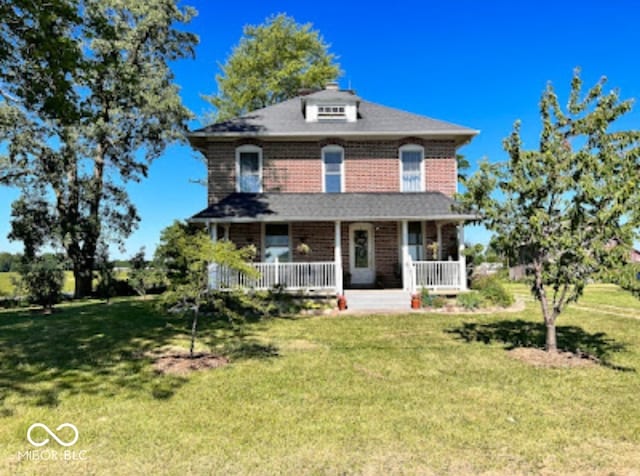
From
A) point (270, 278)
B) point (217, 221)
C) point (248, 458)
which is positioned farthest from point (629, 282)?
point (217, 221)

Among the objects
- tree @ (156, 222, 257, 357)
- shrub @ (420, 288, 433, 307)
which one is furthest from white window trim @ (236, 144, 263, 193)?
tree @ (156, 222, 257, 357)

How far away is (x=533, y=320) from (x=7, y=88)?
1466cm

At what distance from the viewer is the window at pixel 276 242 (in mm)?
15109

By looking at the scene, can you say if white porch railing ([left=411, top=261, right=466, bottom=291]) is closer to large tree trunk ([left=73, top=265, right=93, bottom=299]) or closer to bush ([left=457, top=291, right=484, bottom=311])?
bush ([left=457, top=291, right=484, bottom=311])

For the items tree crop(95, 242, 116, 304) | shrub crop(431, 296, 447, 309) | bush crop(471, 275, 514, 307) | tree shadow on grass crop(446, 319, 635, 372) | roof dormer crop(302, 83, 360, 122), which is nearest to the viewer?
tree shadow on grass crop(446, 319, 635, 372)

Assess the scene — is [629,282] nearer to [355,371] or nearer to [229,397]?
[355,371]

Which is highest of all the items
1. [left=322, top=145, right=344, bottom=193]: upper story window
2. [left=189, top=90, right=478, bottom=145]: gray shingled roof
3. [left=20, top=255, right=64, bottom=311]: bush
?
[left=189, top=90, right=478, bottom=145]: gray shingled roof

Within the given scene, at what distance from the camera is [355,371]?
6.21m

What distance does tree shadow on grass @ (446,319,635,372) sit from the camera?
7.39 m

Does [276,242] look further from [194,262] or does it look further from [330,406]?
[330,406]

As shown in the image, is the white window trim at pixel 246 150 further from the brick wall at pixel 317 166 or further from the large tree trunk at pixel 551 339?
the large tree trunk at pixel 551 339

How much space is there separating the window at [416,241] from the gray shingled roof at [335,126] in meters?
3.54

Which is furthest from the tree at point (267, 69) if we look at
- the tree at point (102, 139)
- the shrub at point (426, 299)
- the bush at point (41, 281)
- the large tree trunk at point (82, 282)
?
the shrub at point (426, 299)

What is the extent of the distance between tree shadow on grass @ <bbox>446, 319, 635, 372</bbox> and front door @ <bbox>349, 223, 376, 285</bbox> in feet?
18.5
